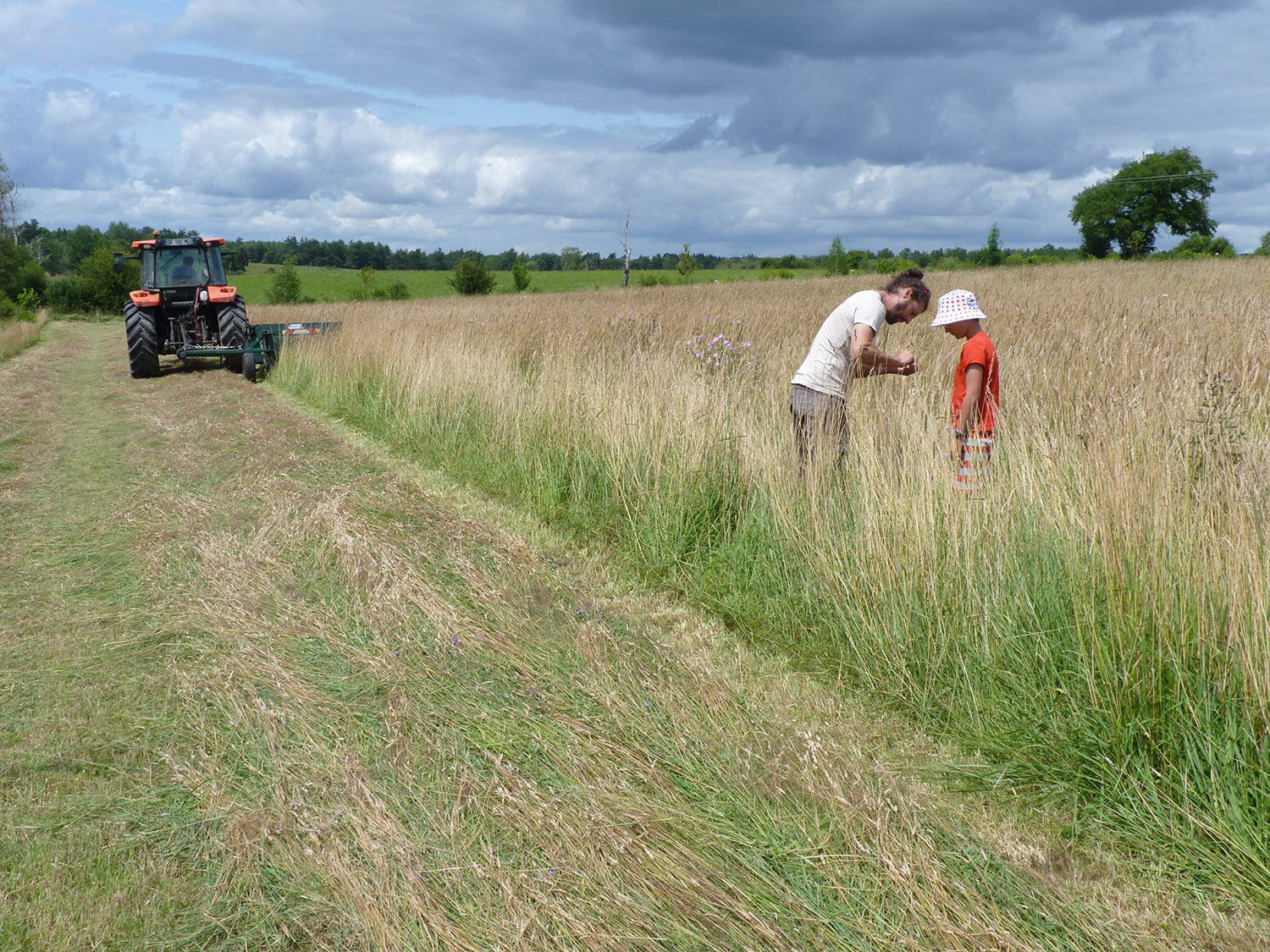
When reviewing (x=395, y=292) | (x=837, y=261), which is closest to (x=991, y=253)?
(x=837, y=261)

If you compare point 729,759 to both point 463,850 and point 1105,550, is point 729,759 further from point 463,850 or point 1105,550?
point 1105,550

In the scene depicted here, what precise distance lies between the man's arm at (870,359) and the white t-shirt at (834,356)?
9cm

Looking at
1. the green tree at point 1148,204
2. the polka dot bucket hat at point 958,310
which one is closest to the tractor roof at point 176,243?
the polka dot bucket hat at point 958,310

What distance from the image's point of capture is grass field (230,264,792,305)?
182 feet

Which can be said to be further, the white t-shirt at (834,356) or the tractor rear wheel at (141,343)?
the tractor rear wheel at (141,343)

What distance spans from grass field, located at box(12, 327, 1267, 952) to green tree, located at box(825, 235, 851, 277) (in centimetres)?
4620

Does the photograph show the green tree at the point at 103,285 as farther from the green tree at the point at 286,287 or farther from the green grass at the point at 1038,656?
the green grass at the point at 1038,656

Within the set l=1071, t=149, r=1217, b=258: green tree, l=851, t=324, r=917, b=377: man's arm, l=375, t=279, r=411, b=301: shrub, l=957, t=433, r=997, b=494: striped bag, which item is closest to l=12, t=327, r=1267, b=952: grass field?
l=957, t=433, r=997, b=494: striped bag

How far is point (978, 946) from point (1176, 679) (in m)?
1.05

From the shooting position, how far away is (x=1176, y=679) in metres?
2.46

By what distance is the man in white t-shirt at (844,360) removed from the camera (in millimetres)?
4512

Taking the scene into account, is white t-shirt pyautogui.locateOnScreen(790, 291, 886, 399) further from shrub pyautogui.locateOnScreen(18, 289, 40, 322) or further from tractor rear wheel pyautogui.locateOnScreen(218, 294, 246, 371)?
shrub pyautogui.locateOnScreen(18, 289, 40, 322)

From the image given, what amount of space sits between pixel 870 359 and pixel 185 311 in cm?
1575

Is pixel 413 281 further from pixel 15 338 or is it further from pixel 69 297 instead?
pixel 15 338
